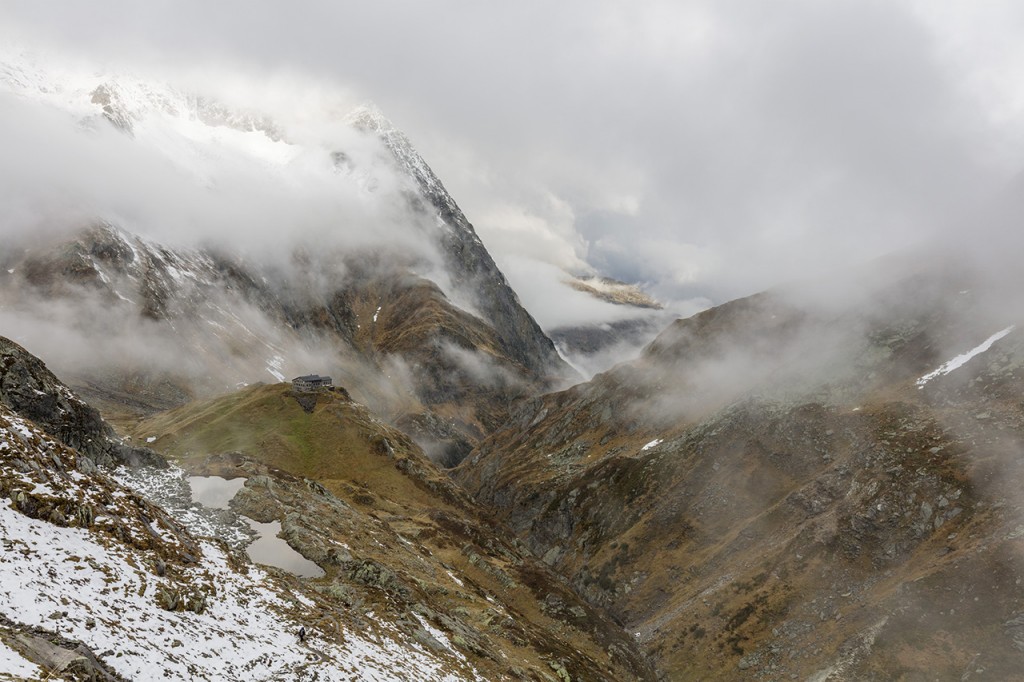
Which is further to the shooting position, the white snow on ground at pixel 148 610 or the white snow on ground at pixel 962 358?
the white snow on ground at pixel 962 358

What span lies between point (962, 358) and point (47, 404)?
114m

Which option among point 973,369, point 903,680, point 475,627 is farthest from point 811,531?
point 475,627

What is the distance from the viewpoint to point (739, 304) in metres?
157

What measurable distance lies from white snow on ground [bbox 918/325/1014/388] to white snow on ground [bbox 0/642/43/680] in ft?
342

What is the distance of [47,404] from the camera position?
36625 millimetres

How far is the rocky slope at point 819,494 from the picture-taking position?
179 feet

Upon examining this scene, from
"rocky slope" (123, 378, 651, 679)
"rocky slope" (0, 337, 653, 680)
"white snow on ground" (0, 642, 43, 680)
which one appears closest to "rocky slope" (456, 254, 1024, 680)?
"rocky slope" (123, 378, 651, 679)

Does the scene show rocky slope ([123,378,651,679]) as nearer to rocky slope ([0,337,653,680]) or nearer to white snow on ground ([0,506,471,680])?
rocky slope ([0,337,653,680])

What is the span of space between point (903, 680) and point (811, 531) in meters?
24.9

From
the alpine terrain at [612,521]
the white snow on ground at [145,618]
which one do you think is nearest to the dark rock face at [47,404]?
the alpine terrain at [612,521]

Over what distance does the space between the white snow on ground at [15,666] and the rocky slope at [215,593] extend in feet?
0.17

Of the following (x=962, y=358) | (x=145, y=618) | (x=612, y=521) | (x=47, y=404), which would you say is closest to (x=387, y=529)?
(x=47, y=404)

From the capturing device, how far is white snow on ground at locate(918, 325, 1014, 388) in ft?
275

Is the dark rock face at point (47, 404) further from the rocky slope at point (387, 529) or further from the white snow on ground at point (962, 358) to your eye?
the white snow on ground at point (962, 358)
